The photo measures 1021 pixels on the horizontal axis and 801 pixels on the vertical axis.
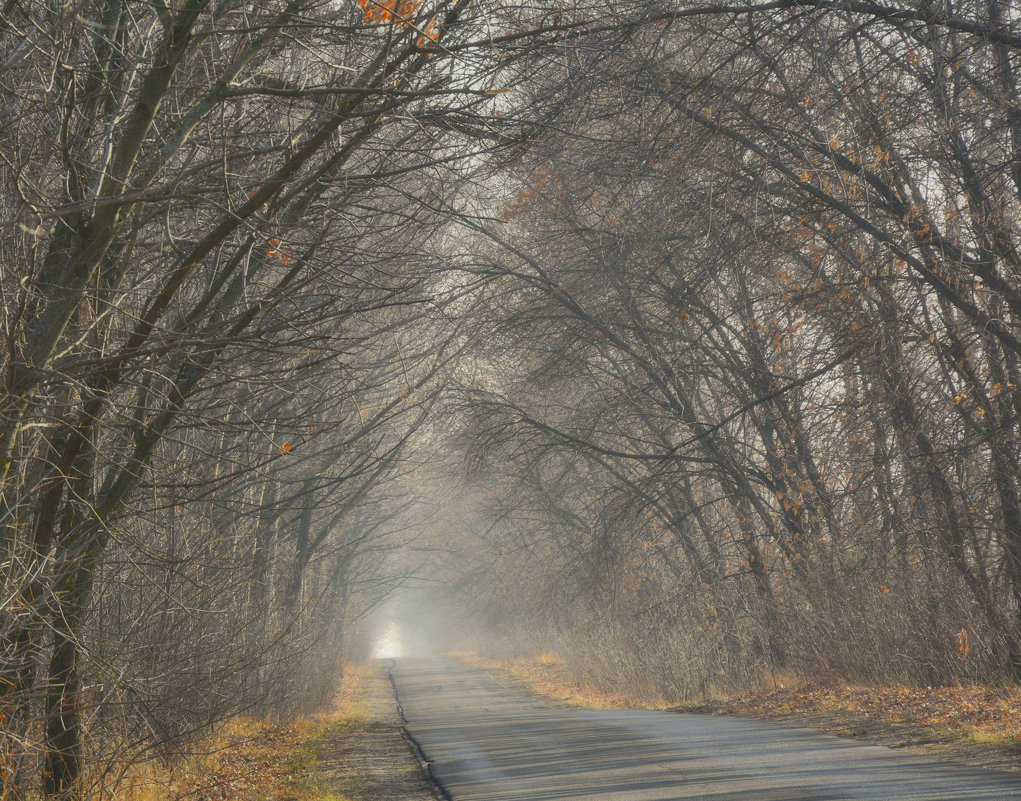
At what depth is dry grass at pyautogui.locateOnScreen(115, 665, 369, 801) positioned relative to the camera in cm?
880

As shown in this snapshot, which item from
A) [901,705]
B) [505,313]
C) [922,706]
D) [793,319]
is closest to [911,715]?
[922,706]

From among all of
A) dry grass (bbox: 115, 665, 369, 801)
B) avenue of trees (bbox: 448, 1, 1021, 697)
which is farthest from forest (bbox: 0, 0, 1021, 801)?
dry grass (bbox: 115, 665, 369, 801)

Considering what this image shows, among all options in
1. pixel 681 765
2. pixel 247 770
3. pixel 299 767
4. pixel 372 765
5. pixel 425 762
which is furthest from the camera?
pixel 372 765

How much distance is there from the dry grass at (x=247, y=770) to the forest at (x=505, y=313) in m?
0.46

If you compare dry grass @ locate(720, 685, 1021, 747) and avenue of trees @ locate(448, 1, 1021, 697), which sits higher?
avenue of trees @ locate(448, 1, 1021, 697)

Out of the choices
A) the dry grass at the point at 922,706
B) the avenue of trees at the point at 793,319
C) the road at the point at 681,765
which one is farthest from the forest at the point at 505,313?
the road at the point at 681,765

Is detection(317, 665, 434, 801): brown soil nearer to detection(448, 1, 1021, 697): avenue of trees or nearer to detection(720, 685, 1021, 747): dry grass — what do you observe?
detection(720, 685, 1021, 747): dry grass

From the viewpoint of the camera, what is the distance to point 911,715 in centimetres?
1147

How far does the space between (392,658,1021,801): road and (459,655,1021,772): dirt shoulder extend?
0.42m

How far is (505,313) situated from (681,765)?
33.3 feet

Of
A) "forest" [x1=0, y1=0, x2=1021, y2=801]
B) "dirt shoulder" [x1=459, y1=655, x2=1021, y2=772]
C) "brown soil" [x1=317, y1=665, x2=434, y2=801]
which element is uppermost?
"forest" [x1=0, y1=0, x2=1021, y2=801]

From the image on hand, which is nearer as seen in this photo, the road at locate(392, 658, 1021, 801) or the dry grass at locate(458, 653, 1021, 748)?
the road at locate(392, 658, 1021, 801)

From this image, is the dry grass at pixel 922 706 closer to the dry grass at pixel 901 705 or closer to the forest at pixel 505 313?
the dry grass at pixel 901 705

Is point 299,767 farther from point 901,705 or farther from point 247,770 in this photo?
point 901,705
